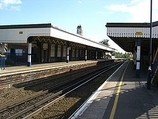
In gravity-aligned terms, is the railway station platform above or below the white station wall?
below

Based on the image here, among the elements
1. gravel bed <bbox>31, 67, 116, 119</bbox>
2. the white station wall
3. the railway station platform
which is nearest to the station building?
the white station wall

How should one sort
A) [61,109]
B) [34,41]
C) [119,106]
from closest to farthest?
1. [119,106]
2. [61,109]
3. [34,41]

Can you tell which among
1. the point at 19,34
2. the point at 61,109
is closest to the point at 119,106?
the point at 61,109

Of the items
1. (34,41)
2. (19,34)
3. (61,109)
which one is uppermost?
(19,34)

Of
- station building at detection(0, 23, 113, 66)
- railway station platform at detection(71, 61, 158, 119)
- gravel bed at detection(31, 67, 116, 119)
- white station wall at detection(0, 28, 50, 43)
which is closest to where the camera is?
railway station platform at detection(71, 61, 158, 119)

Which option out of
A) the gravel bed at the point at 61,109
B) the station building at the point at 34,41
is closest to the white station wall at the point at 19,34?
the station building at the point at 34,41

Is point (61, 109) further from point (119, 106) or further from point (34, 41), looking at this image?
point (34, 41)

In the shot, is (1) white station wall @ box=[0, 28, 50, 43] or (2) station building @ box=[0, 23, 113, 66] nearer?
(1) white station wall @ box=[0, 28, 50, 43]

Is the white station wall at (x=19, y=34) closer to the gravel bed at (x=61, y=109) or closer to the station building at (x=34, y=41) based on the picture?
the station building at (x=34, y=41)

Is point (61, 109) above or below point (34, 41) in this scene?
below

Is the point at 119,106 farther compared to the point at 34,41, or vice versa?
the point at 34,41

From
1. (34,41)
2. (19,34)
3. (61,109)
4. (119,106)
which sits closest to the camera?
(119,106)

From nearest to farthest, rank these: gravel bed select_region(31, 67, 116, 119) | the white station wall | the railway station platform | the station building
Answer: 1. the railway station platform
2. gravel bed select_region(31, 67, 116, 119)
3. the white station wall
4. the station building

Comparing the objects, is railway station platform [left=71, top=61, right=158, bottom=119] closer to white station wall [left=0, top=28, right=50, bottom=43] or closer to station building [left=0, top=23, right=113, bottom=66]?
white station wall [left=0, top=28, right=50, bottom=43]
